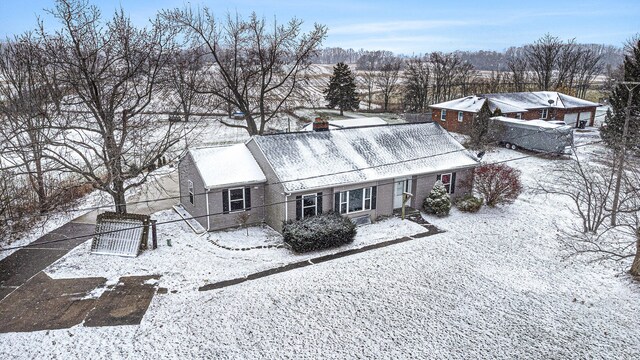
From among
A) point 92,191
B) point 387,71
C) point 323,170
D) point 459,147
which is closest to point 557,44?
point 387,71

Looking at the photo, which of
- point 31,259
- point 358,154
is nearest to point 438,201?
point 358,154

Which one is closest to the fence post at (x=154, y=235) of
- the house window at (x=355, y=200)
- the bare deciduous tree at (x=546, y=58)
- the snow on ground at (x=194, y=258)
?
the snow on ground at (x=194, y=258)

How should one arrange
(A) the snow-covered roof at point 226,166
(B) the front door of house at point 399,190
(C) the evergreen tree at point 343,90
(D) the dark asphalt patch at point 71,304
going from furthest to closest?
1. (C) the evergreen tree at point 343,90
2. (B) the front door of house at point 399,190
3. (A) the snow-covered roof at point 226,166
4. (D) the dark asphalt patch at point 71,304

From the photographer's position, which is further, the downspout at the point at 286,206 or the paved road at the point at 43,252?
the downspout at the point at 286,206

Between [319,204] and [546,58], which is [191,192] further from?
[546,58]

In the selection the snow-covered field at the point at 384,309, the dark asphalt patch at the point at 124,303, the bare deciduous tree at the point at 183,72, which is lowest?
the snow-covered field at the point at 384,309

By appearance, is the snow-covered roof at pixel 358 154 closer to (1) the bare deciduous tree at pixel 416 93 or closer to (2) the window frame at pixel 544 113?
(2) the window frame at pixel 544 113

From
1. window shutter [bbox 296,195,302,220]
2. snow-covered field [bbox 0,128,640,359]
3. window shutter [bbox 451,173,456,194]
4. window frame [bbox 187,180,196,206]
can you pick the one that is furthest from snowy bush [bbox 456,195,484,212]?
window frame [bbox 187,180,196,206]
